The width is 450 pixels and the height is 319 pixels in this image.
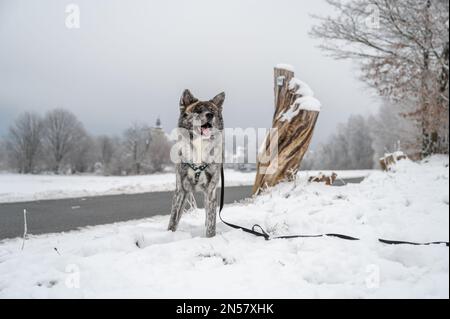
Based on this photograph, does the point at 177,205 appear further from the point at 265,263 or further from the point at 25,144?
the point at 25,144

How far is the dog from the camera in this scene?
318cm

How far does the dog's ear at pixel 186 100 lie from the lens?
329 cm

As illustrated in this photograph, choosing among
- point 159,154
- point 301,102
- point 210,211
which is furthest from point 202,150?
point 159,154

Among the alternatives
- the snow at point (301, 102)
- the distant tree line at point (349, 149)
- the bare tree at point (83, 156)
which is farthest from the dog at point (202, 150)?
the bare tree at point (83, 156)

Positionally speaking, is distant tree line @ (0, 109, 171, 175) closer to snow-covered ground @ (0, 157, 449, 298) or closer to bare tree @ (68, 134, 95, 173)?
bare tree @ (68, 134, 95, 173)

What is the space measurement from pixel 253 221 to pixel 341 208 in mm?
1448

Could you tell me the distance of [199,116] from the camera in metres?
3.13

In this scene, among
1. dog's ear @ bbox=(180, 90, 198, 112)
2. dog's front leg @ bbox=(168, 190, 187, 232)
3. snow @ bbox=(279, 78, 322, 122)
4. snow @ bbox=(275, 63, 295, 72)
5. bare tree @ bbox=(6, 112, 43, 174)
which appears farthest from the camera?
bare tree @ bbox=(6, 112, 43, 174)

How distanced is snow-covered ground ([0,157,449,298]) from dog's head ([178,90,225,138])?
4.58 ft

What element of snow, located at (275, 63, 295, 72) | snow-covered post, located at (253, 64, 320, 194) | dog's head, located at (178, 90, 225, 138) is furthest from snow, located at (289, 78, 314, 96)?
dog's head, located at (178, 90, 225, 138)

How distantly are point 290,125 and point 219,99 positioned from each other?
4424 millimetres
